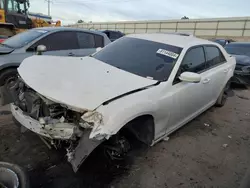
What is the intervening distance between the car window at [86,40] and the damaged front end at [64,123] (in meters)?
3.53

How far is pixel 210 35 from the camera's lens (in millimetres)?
32094

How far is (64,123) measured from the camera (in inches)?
84.7

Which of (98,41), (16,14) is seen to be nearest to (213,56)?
(98,41)

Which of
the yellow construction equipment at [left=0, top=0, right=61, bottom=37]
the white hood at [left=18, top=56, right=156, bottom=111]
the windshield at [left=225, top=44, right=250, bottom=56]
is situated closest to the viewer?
the white hood at [left=18, top=56, right=156, bottom=111]

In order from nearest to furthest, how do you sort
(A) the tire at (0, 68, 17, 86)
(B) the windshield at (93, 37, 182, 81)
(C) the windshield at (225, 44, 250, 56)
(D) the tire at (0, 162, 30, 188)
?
1. (D) the tire at (0, 162, 30, 188)
2. (B) the windshield at (93, 37, 182, 81)
3. (A) the tire at (0, 68, 17, 86)
4. (C) the windshield at (225, 44, 250, 56)

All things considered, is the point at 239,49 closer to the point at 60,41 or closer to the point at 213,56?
the point at 213,56

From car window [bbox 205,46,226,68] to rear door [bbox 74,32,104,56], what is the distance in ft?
10.5

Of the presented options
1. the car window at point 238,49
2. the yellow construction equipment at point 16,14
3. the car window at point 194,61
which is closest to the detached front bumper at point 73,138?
the car window at point 194,61

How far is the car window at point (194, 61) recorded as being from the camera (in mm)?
3164

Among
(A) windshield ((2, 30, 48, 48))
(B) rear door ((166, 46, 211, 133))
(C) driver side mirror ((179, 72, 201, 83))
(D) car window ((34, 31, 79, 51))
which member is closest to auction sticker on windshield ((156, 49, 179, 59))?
(B) rear door ((166, 46, 211, 133))

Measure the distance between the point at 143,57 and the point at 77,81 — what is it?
1.19 meters

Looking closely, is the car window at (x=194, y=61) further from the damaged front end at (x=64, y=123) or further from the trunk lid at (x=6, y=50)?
the trunk lid at (x=6, y=50)

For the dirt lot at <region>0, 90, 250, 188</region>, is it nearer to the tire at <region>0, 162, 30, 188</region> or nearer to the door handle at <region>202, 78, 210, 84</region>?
the tire at <region>0, 162, 30, 188</region>

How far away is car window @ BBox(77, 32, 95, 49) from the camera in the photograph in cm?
577
